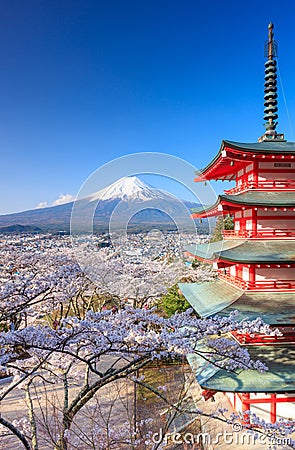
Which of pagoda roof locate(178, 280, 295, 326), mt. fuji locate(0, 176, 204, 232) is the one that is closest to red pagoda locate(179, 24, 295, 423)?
pagoda roof locate(178, 280, 295, 326)

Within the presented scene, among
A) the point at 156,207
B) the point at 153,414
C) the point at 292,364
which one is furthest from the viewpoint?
the point at 156,207

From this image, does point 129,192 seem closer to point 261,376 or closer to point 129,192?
point 129,192

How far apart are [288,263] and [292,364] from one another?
196cm

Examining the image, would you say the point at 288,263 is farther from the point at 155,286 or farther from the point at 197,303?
the point at 155,286

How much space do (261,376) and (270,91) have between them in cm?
659

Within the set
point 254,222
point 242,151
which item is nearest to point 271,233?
point 254,222

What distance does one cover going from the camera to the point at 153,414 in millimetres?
7566

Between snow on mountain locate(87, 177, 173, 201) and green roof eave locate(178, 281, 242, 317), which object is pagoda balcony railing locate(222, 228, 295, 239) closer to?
green roof eave locate(178, 281, 242, 317)

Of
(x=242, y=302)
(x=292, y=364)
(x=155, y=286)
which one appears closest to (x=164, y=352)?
(x=242, y=302)

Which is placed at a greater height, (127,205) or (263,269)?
(127,205)

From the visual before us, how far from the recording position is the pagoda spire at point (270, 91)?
6.97m

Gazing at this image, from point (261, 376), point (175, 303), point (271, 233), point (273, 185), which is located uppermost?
point (273, 185)

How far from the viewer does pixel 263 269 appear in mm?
6215

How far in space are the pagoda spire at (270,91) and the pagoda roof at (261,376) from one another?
16.5ft
